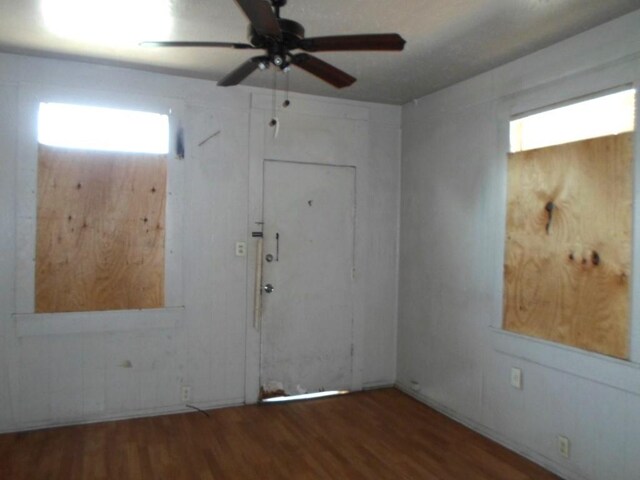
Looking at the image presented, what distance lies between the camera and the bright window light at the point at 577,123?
2531 millimetres

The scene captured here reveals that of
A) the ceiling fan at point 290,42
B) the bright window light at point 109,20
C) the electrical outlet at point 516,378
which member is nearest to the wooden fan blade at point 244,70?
the ceiling fan at point 290,42

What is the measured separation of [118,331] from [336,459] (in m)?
1.90

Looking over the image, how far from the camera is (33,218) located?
10.9ft

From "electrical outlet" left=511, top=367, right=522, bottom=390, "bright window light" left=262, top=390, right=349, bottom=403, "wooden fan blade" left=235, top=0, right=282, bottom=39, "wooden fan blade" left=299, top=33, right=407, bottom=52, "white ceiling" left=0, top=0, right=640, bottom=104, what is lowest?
"bright window light" left=262, top=390, right=349, bottom=403

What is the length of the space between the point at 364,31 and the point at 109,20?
1509 mm

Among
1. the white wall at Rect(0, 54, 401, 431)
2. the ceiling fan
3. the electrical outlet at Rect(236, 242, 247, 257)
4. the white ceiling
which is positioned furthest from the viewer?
the electrical outlet at Rect(236, 242, 247, 257)

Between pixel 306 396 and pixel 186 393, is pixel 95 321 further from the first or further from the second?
pixel 306 396

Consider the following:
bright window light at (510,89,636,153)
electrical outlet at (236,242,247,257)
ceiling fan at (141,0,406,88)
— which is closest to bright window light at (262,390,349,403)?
electrical outlet at (236,242,247,257)

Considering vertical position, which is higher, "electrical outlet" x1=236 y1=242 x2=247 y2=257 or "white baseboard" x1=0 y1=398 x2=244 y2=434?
"electrical outlet" x1=236 y1=242 x2=247 y2=257

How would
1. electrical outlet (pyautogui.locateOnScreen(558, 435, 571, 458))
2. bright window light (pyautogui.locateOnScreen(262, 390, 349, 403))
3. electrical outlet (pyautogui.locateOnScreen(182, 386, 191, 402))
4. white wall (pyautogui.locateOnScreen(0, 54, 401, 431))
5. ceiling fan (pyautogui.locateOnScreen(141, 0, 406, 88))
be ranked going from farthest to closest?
1. bright window light (pyautogui.locateOnScreen(262, 390, 349, 403))
2. electrical outlet (pyautogui.locateOnScreen(182, 386, 191, 402))
3. white wall (pyautogui.locateOnScreen(0, 54, 401, 431))
4. electrical outlet (pyautogui.locateOnScreen(558, 435, 571, 458))
5. ceiling fan (pyautogui.locateOnScreen(141, 0, 406, 88))

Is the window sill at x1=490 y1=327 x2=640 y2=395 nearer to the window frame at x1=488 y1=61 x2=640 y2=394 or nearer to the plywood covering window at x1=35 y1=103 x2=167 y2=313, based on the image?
the window frame at x1=488 y1=61 x2=640 y2=394

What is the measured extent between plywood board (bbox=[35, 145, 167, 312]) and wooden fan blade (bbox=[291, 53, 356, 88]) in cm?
186

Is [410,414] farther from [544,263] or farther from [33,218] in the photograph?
[33,218]

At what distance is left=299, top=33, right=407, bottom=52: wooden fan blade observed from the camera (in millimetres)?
1900
